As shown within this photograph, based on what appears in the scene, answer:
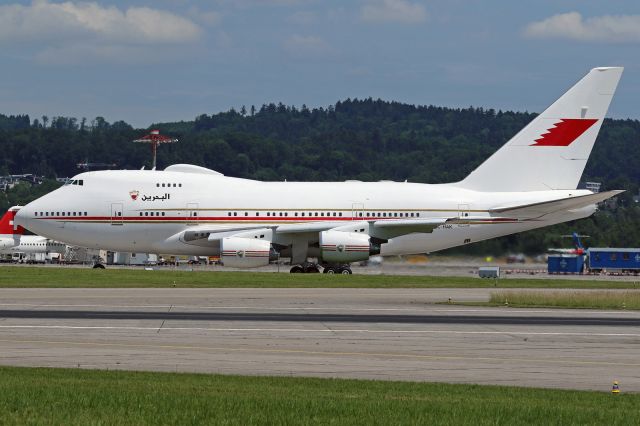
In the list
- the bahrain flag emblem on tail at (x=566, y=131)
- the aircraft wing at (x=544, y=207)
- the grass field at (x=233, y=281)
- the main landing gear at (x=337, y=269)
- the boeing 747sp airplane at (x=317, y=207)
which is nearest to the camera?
the grass field at (x=233, y=281)

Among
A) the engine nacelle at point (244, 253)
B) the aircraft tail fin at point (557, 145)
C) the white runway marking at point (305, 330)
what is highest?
the aircraft tail fin at point (557, 145)

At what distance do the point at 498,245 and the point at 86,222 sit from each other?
71.2ft

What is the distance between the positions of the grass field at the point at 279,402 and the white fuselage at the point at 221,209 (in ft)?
134

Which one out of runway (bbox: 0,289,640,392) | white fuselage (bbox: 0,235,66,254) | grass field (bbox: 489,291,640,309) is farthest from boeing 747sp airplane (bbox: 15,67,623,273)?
white fuselage (bbox: 0,235,66,254)

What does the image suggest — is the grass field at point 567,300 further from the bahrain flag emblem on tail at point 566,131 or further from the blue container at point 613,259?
the blue container at point 613,259

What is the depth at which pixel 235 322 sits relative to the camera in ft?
100

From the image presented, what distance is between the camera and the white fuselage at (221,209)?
60.1m

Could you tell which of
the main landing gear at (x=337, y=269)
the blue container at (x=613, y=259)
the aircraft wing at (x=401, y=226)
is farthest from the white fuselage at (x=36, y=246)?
the aircraft wing at (x=401, y=226)

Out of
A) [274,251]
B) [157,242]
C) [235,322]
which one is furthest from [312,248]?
[235,322]

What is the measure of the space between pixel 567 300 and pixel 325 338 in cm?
1600

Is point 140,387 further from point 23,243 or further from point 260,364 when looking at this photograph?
point 23,243

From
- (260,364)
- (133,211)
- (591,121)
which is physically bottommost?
(260,364)

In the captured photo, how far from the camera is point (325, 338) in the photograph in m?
26.8

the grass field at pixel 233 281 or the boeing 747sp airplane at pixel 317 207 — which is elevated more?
the boeing 747sp airplane at pixel 317 207
